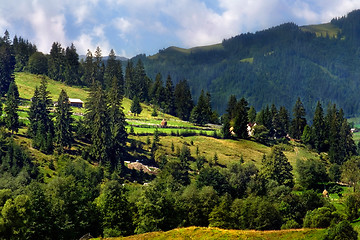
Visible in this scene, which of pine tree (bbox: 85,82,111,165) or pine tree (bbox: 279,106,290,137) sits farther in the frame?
pine tree (bbox: 279,106,290,137)

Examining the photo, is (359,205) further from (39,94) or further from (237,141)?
(39,94)

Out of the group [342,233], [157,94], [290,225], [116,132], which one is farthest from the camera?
[157,94]

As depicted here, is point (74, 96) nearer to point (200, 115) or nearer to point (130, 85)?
point (130, 85)

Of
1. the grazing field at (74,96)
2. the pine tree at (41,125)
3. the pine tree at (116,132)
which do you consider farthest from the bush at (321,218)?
the grazing field at (74,96)

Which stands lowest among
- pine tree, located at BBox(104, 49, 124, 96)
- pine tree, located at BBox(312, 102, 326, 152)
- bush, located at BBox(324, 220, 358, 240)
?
bush, located at BBox(324, 220, 358, 240)

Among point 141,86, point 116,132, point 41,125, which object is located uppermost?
point 141,86

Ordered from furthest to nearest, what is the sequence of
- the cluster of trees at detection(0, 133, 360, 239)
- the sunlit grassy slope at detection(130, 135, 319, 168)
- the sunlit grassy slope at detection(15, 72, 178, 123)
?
1. the sunlit grassy slope at detection(15, 72, 178, 123)
2. the sunlit grassy slope at detection(130, 135, 319, 168)
3. the cluster of trees at detection(0, 133, 360, 239)

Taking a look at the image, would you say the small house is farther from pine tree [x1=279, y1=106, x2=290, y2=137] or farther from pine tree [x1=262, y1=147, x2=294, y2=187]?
pine tree [x1=262, y1=147, x2=294, y2=187]

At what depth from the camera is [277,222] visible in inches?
2709

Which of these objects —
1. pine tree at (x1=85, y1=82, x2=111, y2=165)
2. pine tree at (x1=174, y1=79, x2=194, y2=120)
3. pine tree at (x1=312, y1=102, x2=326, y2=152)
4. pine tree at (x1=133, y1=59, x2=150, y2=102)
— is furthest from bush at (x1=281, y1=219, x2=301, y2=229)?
pine tree at (x1=133, y1=59, x2=150, y2=102)

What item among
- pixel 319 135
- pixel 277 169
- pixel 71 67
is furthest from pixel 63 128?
pixel 319 135

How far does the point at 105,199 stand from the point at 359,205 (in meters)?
48.9

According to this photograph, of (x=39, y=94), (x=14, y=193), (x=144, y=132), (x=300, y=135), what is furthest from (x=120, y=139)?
(x=300, y=135)

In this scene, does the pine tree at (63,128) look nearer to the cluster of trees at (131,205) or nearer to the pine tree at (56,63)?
the cluster of trees at (131,205)
